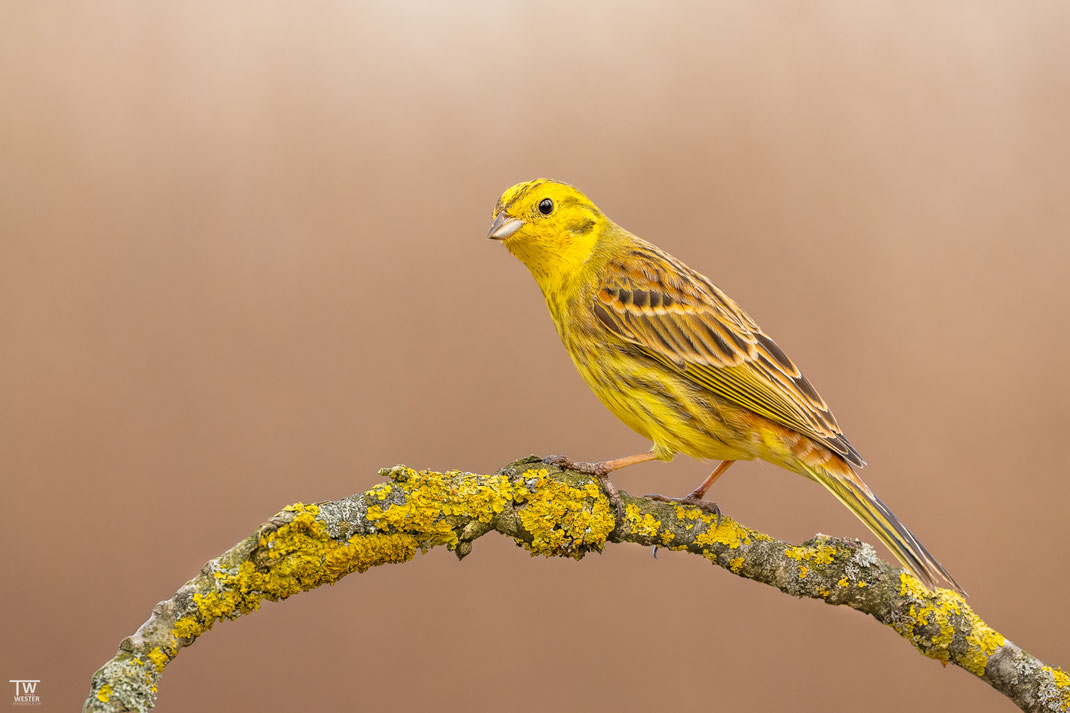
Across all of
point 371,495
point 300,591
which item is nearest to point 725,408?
point 371,495

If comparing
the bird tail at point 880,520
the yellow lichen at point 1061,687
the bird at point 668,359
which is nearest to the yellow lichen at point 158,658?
the bird at point 668,359

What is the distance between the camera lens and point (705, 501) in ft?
9.46

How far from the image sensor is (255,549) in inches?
93.5

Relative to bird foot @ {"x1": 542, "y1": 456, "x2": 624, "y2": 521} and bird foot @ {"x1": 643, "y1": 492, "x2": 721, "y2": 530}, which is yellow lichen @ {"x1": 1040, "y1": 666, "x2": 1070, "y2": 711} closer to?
bird foot @ {"x1": 643, "y1": 492, "x2": 721, "y2": 530}

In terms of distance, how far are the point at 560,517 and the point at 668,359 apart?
750mm

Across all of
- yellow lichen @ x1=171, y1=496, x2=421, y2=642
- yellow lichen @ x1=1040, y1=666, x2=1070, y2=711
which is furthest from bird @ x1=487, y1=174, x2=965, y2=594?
yellow lichen @ x1=171, y1=496, x2=421, y2=642

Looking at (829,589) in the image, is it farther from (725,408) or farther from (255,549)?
(255,549)

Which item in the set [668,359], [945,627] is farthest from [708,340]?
[945,627]

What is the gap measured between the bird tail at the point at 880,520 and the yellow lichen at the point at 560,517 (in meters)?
0.78

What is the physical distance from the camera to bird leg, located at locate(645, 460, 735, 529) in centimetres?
282

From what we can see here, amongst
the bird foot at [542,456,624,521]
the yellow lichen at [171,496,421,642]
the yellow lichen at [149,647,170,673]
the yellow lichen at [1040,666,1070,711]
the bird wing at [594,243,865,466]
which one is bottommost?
the yellow lichen at [1040,666,1070,711]

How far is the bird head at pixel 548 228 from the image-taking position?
3072 mm

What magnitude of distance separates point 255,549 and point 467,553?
0.63 m

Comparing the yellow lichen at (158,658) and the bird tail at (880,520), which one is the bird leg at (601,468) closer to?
the bird tail at (880,520)
